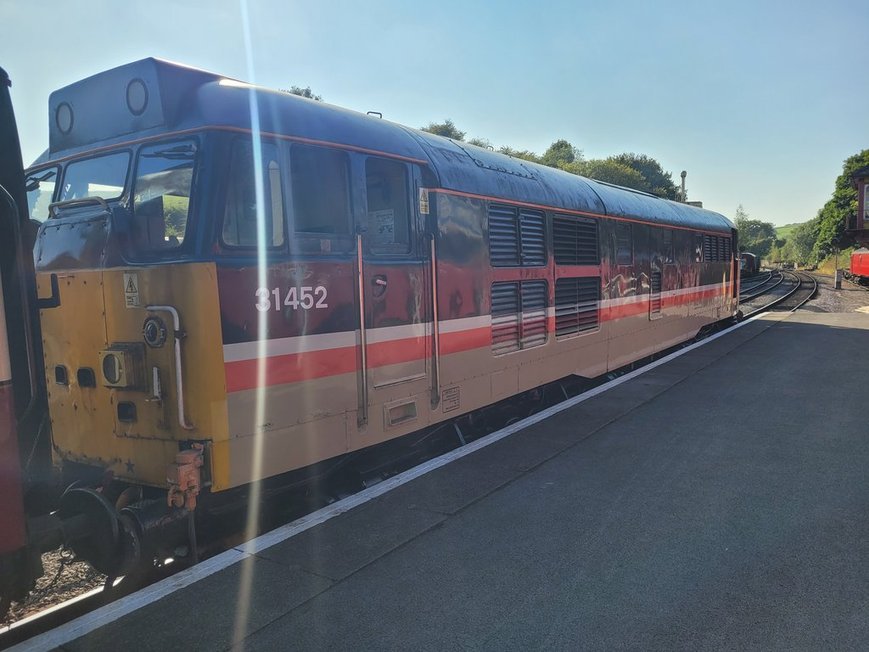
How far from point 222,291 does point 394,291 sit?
1.53m

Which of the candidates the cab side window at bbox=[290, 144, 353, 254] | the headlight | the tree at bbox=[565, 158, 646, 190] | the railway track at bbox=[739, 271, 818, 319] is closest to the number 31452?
the cab side window at bbox=[290, 144, 353, 254]

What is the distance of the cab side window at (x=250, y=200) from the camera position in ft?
12.6

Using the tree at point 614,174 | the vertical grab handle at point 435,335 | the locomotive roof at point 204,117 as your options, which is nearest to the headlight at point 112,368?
the locomotive roof at point 204,117

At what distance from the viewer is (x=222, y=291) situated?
366cm

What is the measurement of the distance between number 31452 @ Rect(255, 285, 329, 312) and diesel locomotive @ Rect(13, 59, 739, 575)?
0.01m

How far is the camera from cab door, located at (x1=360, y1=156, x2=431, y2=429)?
15.2ft

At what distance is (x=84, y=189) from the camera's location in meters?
4.40

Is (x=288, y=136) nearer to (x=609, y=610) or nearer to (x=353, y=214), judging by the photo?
(x=353, y=214)

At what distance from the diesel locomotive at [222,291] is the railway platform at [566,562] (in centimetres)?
58

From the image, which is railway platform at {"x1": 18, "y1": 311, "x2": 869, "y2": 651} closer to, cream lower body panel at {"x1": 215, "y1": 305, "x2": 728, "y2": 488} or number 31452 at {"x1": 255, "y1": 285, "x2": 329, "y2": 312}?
cream lower body panel at {"x1": 215, "y1": 305, "x2": 728, "y2": 488}

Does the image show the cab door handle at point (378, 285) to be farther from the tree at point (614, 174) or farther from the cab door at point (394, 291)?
the tree at point (614, 174)

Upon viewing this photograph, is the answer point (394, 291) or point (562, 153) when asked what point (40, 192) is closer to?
point (394, 291)

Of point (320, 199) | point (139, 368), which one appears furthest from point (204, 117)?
point (139, 368)

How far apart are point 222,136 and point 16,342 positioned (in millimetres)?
1723
